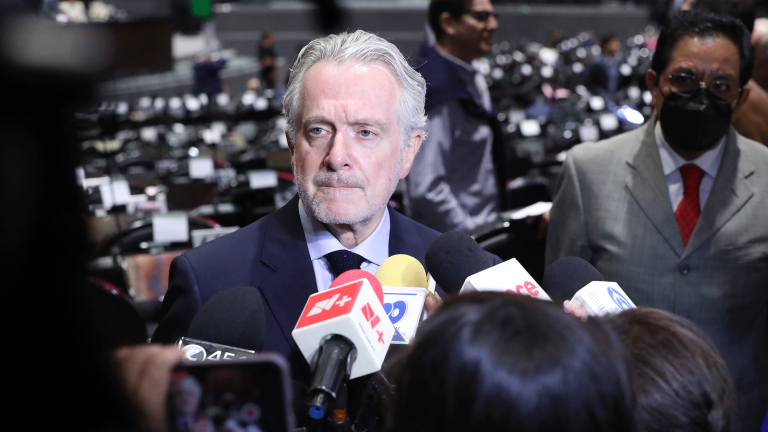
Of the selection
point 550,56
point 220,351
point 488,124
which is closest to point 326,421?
point 220,351

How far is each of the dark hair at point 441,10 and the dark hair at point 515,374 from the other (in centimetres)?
266

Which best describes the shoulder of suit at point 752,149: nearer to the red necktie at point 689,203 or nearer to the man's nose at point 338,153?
the red necktie at point 689,203

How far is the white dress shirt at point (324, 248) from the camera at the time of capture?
136 cm

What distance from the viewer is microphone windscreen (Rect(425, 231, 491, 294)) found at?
1.09 meters

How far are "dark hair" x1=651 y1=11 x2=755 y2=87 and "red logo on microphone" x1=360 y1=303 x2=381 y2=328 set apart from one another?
1.32m

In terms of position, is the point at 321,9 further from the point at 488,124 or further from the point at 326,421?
the point at 326,421

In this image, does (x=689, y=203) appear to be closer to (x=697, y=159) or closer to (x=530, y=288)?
(x=697, y=159)

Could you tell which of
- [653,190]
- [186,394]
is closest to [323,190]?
[186,394]

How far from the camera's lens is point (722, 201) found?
5.90 ft

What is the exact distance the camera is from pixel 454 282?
1.09 metres

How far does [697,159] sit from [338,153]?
3.70 feet

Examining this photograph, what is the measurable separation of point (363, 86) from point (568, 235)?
949 mm

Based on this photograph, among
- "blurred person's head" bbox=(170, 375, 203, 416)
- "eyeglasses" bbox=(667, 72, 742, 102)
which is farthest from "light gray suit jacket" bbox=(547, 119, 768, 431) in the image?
"blurred person's head" bbox=(170, 375, 203, 416)

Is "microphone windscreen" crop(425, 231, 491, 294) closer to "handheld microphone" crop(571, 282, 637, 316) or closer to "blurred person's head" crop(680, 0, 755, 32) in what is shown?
"handheld microphone" crop(571, 282, 637, 316)
